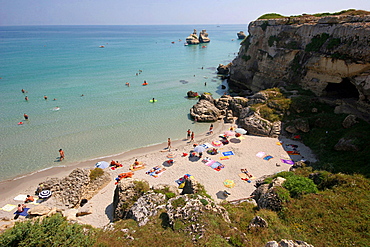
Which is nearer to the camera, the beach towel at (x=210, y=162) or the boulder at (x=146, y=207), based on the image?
the boulder at (x=146, y=207)

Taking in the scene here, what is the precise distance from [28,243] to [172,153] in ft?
52.5

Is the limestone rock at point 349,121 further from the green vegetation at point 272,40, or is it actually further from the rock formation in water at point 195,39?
the rock formation in water at point 195,39

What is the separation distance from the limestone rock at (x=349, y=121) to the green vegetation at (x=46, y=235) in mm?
24451

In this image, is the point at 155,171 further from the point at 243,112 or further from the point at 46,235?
the point at 243,112

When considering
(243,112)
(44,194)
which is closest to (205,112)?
(243,112)

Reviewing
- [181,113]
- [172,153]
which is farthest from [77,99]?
[172,153]

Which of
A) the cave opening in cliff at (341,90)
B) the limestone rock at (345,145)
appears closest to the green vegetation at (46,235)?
the limestone rock at (345,145)

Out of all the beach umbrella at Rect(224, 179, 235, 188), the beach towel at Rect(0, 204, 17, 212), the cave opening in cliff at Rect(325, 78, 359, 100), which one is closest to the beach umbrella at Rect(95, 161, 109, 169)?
the beach towel at Rect(0, 204, 17, 212)

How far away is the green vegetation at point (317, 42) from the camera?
27770 mm

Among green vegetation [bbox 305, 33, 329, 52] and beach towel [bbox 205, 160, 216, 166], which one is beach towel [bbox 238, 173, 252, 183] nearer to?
beach towel [bbox 205, 160, 216, 166]

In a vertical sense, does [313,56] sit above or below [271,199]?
above

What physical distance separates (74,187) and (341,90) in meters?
32.6

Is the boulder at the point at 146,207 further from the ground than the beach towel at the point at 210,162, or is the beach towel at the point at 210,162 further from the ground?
the boulder at the point at 146,207

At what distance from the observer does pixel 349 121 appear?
859 inches
